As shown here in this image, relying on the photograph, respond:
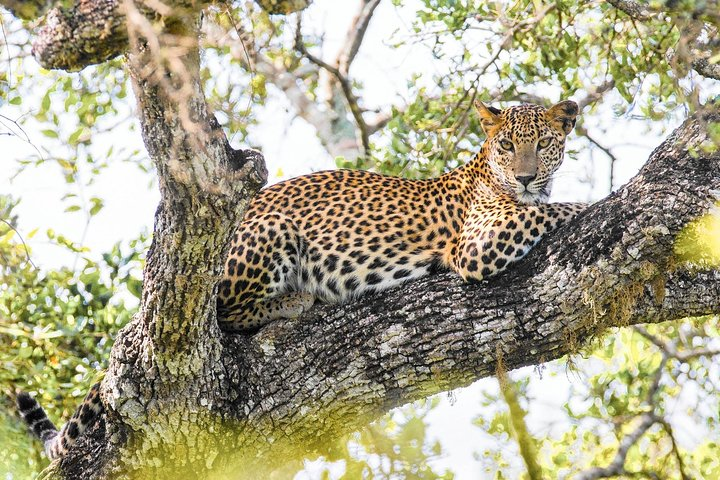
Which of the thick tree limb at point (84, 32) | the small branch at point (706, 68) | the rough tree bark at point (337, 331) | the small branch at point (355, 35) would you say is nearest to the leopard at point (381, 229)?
the rough tree bark at point (337, 331)

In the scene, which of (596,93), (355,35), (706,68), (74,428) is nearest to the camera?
(706,68)

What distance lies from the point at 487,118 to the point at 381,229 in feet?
4.61

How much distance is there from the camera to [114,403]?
21.0ft

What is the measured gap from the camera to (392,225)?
312 inches

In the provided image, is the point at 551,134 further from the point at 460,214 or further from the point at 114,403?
the point at 114,403

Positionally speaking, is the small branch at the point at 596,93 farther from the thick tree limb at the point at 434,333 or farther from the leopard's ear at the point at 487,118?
the thick tree limb at the point at 434,333

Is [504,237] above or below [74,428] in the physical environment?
above

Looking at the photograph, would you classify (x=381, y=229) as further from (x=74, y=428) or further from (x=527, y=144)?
(x=74, y=428)

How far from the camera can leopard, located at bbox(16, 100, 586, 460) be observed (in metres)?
7.07

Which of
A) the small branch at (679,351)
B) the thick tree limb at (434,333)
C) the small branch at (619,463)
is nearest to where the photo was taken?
the thick tree limb at (434,333)

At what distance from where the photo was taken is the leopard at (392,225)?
712cm

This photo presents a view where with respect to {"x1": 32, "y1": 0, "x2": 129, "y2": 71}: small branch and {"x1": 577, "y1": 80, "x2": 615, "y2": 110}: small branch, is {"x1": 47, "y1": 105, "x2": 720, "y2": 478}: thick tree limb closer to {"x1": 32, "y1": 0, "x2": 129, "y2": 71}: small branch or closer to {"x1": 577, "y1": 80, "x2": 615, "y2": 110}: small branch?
{"x1": 32, "y1": 0, "x2": 129, "y2": 71}: small branch

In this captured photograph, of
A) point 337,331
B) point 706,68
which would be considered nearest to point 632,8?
point 706,68

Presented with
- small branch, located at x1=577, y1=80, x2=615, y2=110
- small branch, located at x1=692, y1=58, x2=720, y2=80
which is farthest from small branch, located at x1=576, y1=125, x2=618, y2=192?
small branch, located at x1=692, y1=58, x2=720, y2=80
